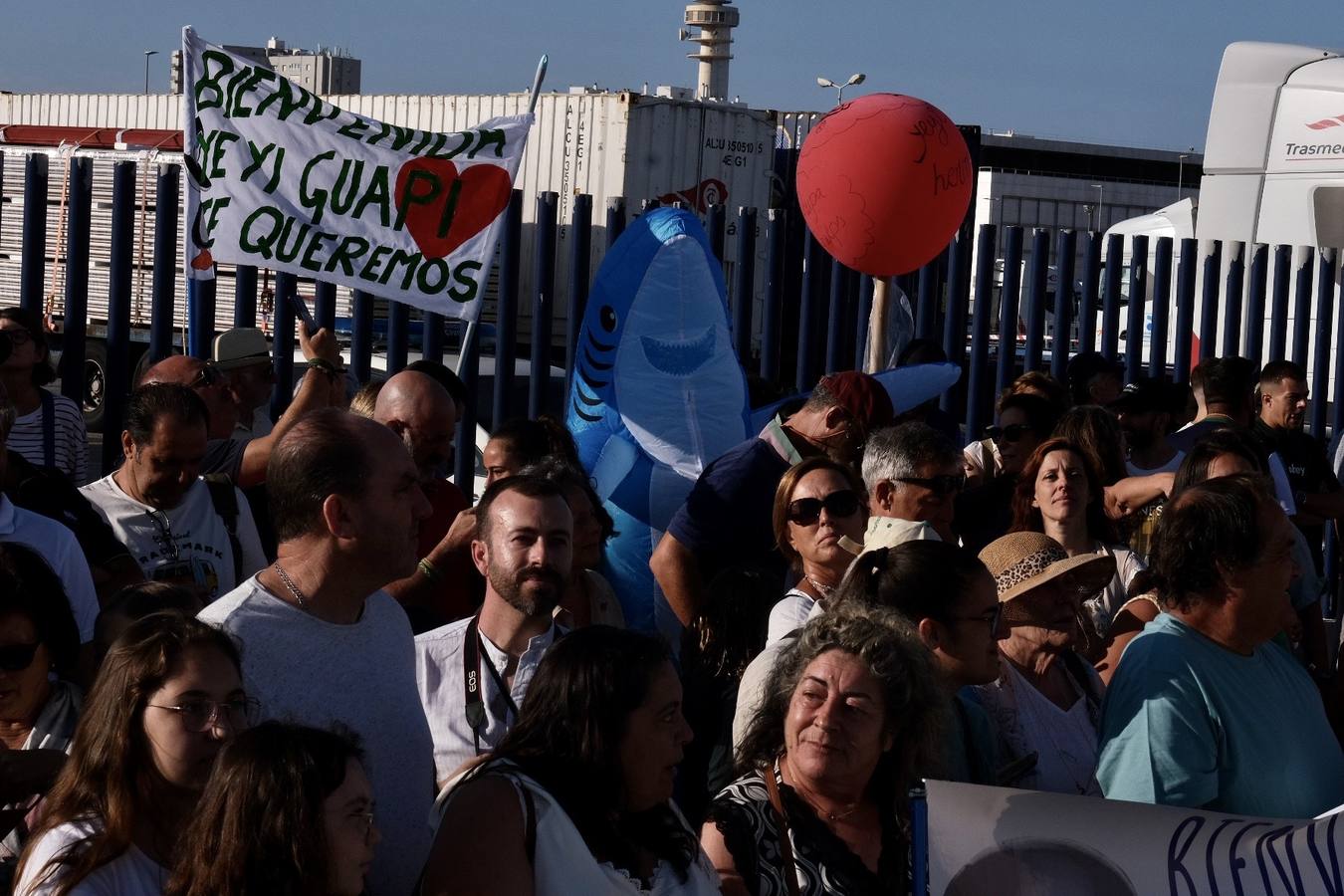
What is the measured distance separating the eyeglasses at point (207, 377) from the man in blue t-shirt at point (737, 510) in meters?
1.51

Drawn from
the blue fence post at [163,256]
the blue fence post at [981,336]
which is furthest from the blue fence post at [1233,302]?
the blue fence post at [163,256]

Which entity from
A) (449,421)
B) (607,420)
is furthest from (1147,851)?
(607,420)

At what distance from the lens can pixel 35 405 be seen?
5.26 metres

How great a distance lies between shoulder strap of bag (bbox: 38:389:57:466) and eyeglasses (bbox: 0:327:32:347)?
21 cm

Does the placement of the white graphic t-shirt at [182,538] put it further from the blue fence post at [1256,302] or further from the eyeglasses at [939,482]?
the blue fence post at [1256,302]

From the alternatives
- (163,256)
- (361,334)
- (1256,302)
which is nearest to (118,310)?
(163,256)

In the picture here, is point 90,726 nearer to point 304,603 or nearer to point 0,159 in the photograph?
point 304,603

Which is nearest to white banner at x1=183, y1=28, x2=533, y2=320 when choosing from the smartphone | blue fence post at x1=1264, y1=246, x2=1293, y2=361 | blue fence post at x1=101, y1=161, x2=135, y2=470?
the smartphone

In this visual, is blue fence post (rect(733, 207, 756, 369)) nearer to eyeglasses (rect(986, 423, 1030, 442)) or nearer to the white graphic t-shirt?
eyeglasses (rect(986, 423, 1030, 442))

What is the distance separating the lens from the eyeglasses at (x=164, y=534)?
4434mm

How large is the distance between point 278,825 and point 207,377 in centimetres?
305

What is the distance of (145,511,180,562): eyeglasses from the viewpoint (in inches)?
175

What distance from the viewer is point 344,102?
19.1 meters

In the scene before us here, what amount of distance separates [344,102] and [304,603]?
1682 cm
